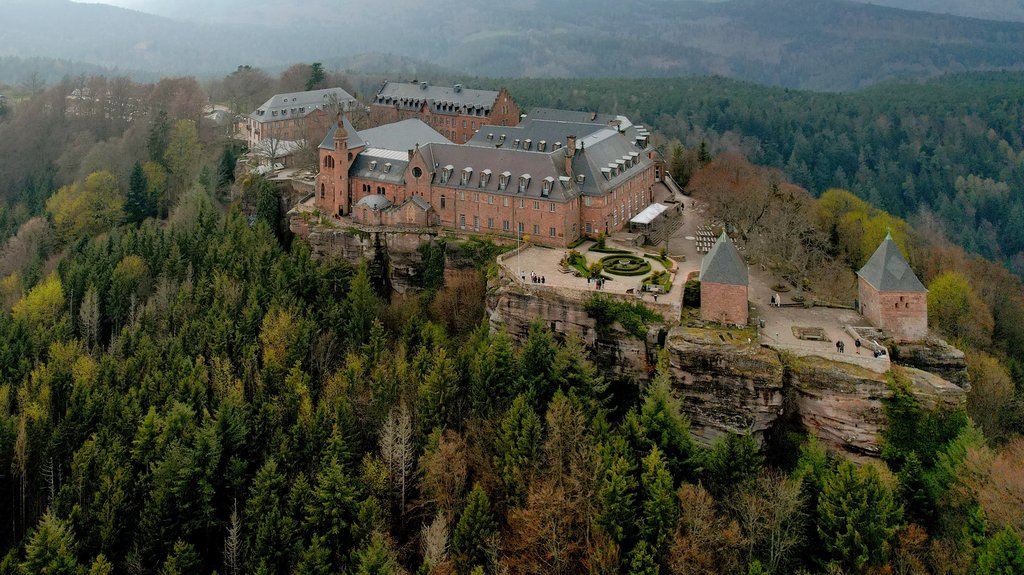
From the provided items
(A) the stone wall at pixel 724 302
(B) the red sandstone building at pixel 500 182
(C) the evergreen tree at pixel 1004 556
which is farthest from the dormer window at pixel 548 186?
(C) the evergreen tree at pixel 1004 556

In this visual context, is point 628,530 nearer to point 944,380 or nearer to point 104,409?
point 944,380

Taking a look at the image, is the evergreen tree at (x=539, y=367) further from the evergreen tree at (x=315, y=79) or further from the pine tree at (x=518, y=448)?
the evergreen tree at (x=315, y=79)

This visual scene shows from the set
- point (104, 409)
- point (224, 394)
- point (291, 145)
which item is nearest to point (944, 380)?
point (224, 394)

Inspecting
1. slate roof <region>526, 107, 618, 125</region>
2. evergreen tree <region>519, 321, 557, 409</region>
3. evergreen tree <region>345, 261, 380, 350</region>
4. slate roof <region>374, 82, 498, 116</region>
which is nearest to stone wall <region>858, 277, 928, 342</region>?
evergreen tree <region>519, 321, 557, 409</region>

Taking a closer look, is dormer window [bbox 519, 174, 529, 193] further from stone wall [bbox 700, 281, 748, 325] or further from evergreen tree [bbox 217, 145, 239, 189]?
evergreen tree [bbox 217, 145, 239, 189]

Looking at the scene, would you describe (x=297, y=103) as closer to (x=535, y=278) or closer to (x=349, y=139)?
(x=349, y=139)
